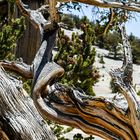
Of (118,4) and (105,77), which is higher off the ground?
(118,4)

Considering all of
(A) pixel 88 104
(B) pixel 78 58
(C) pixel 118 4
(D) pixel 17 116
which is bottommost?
(B) pixel 78 58

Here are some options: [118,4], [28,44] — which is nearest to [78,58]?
[118,4]

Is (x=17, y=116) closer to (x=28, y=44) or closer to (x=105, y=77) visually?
(x=28, y=44)

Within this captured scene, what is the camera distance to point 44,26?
5.27m

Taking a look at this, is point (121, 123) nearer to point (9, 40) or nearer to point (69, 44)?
point (9, 40)

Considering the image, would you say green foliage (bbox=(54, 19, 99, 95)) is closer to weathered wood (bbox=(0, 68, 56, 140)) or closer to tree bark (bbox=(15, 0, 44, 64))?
tree bark (bbox=(15, 0, 44, 64))

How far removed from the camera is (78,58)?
7727 mm


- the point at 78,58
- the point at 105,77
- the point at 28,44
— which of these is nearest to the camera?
the point at 78,58

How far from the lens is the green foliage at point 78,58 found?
309 inches

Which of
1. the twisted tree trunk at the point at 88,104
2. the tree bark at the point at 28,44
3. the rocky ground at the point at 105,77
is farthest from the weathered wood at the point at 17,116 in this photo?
the rocky ground at the point at 105,77

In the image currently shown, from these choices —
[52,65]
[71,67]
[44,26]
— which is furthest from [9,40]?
[52,65]

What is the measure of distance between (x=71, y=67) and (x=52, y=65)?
3.18 meters

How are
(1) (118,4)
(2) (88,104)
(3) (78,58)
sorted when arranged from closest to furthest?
(2) (88,104)
(1) (118,4)
(3) (78,58)

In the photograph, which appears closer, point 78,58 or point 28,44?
point 78,58
